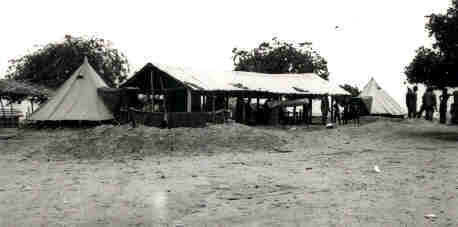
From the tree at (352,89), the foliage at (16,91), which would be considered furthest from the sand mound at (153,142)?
the tree at (352,89)

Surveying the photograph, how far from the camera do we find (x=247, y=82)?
21734 mm

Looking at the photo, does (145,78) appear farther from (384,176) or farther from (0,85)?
(384,176)

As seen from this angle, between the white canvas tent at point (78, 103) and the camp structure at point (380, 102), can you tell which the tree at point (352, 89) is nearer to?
the camp structure at point (380, 102)

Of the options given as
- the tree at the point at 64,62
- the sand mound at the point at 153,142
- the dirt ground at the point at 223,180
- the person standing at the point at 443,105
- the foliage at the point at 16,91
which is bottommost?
the dirt ground at the point at 223,180

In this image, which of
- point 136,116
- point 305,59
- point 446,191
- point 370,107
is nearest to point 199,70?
point 136,116

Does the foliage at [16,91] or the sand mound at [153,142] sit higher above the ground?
the foliage at [16,91]

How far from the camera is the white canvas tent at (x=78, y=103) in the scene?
20219 millimetres

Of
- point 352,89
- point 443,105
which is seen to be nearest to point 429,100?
point 443,105

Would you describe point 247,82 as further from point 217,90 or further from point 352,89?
point 352,89

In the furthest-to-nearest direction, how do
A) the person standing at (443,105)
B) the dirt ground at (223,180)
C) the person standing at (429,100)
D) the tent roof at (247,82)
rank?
the tent roof at (247,82) → the person standing at (429,100) → the person standing at (443,105) → the dirt ground at (223,180)

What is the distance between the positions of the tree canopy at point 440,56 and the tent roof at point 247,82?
23.5 feet

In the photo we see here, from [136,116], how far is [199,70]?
5999 millimetres

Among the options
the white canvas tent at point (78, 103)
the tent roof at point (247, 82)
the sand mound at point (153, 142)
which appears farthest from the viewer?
the white canvas tent at point (78, 103)

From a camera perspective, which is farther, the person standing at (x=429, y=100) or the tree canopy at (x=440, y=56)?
the person standing at (x=429, y=100)
